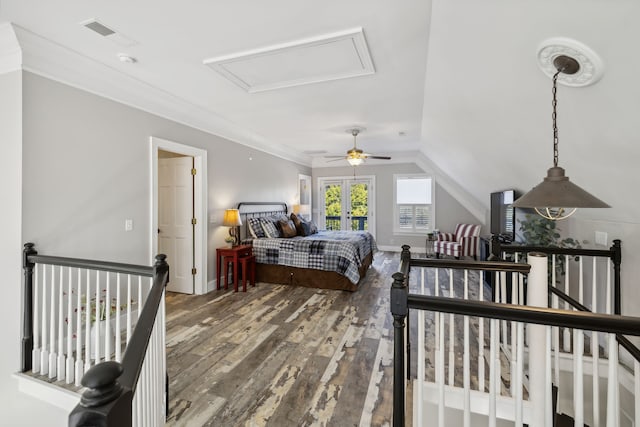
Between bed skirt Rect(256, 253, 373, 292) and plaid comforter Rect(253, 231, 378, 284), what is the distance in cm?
9

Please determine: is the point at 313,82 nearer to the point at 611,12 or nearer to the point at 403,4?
the point at 403,4

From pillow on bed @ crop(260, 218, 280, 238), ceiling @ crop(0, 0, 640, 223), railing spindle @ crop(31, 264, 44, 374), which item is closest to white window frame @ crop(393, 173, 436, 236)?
ceiling @ crop(0, 0, 640, 223)

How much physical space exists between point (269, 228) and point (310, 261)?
105 cm

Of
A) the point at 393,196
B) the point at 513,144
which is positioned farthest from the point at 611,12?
the point at 393,196

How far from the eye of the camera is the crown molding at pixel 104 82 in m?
2.39

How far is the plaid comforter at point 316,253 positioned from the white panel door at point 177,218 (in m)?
1.07

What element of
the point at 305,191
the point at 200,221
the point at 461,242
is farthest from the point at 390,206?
the point at 200,221

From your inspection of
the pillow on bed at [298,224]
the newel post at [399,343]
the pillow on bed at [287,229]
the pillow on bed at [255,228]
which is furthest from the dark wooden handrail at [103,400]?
the pillow on bed at [298,224]

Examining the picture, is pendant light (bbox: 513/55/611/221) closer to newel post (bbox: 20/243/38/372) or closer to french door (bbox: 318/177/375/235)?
newel post (bbox: 20/243/38/372)

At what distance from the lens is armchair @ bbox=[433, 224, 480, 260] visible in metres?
6.21

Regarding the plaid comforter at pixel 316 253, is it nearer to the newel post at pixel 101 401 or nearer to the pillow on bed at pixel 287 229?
the pillow on bed at pixel 287 229

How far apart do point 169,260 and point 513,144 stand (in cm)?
473

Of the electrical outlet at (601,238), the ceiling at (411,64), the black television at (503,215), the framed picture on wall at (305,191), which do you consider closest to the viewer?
the ceiling at (411,64)

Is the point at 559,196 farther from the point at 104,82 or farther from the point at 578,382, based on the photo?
the point at 104,82
